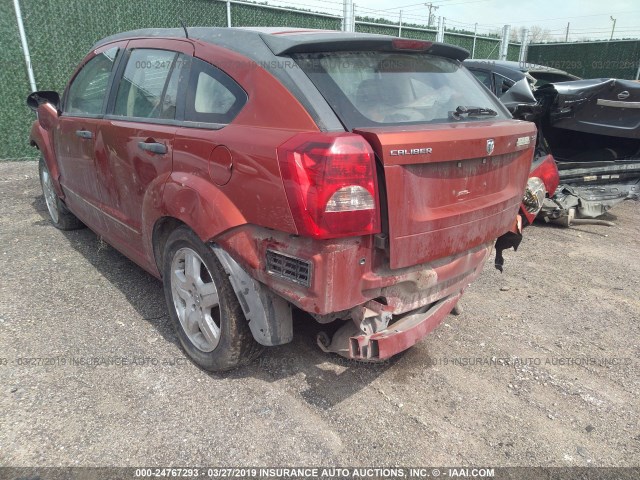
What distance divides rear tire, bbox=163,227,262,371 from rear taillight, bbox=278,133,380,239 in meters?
0.75

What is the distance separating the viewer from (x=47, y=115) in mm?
4543

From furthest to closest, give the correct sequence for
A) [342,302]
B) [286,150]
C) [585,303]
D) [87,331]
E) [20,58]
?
[20,58] < [585,303] < [87,331] < [342,302] < [286,150]

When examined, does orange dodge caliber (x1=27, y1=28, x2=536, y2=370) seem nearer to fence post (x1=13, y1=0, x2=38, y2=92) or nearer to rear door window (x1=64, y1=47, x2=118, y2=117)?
rear door window (x1=64, y1=47, x2=118, y2=117)

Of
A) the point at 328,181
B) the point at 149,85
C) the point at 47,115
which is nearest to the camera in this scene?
the point at 328,181

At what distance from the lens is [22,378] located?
107 inches

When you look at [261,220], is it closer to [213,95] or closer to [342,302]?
[342,302]

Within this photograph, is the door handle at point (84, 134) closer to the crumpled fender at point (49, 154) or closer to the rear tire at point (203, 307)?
the crumpled fender at point (49, 154)

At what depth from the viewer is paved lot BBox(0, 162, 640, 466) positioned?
2.28m

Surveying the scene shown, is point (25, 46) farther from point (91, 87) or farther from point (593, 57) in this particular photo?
point (593, 57)

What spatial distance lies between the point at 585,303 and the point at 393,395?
84.5 inches

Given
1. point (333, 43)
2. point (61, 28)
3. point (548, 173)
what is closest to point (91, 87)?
point (333, 43)

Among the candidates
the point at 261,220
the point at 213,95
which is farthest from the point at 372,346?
the point at 213,95

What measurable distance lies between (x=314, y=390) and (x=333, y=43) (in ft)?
6.00

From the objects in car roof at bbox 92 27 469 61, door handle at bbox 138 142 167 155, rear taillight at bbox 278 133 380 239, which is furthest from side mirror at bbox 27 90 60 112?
rear taillight at bbox 278 133 380 239
